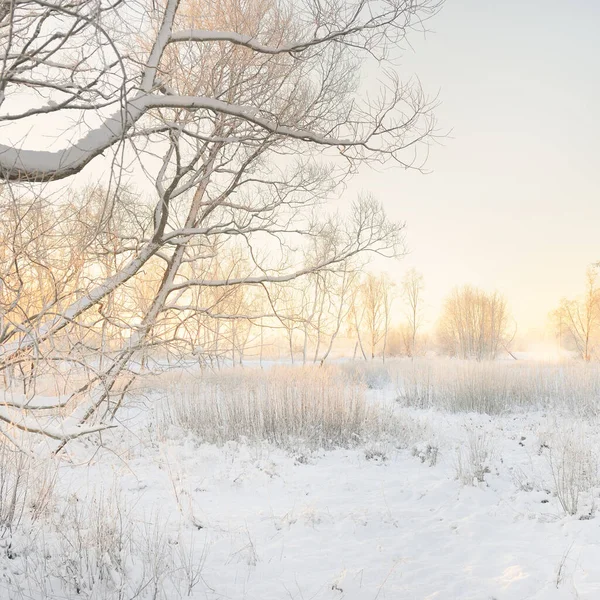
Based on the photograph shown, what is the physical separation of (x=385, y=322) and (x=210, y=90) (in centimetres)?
3028

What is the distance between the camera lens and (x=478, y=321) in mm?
36312

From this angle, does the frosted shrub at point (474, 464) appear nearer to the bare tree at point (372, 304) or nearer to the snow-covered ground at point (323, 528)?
the snow-covered ground at point (323, 528)

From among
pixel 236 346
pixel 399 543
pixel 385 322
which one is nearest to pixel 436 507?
pixel 399 543

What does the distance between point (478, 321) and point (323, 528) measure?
112 ft

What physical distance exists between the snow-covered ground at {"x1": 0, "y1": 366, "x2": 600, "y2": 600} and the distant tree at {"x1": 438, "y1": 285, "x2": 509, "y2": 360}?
97.0 ft

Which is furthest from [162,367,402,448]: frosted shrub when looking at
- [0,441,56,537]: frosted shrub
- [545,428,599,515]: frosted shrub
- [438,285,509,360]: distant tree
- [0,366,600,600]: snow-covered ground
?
[438,285,509,360]: distant tree

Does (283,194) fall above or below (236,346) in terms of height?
above

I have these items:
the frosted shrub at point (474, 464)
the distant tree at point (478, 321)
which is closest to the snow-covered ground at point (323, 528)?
the frosted shrub at point (474, 464)

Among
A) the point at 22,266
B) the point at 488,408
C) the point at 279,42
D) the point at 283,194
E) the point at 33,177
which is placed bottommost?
the point at 488,408

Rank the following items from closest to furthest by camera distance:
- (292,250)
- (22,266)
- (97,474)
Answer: (22,266)
(97,474)
(292,250)

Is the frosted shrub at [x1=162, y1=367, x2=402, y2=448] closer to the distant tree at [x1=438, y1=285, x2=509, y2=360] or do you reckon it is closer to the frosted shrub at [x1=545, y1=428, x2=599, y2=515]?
the frosted shrub at [x1=545, y1=428, x2=599, y2=515]

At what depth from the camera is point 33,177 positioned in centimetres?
329

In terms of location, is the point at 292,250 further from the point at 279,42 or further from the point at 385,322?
the point at 385,322

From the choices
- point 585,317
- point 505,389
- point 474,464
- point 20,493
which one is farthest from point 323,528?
point 585,317
